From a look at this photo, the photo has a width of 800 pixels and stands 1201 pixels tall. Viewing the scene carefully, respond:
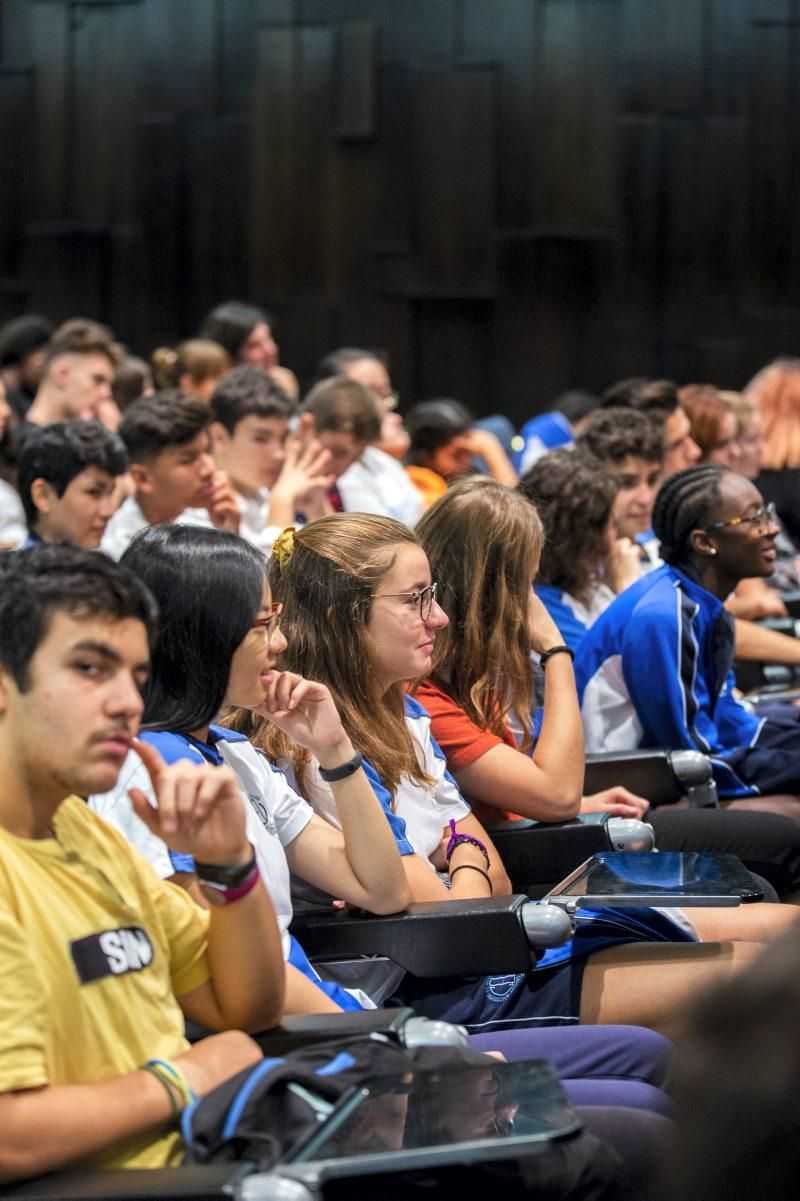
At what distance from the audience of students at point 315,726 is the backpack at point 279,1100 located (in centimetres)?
4

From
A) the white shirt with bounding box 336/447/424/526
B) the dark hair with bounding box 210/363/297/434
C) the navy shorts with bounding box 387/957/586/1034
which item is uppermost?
the dark hair with bounding box 210/363/297/434

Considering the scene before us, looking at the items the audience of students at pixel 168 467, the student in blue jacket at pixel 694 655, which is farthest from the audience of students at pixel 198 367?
the student in blue jacket at pixel 694 655

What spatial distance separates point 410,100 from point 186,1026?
5690 mm

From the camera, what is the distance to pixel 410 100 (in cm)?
661

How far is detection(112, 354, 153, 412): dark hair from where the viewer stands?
208 inches

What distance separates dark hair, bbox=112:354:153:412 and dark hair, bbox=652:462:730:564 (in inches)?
100

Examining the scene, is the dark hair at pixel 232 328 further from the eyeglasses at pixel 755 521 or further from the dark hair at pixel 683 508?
the eyeglasses at pixel 755 521

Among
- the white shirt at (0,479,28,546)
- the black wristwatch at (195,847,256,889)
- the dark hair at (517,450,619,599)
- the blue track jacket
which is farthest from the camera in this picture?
the white shirt at (0,479,28,546)

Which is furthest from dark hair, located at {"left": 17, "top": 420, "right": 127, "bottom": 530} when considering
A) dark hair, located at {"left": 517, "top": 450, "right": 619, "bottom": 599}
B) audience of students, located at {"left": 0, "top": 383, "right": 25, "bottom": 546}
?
dark hair, located at {"left": 517, "top": 450, "right": 619, "bottom": 599}

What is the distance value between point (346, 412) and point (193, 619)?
8.44 ft

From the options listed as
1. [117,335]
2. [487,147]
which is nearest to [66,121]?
[117,335]

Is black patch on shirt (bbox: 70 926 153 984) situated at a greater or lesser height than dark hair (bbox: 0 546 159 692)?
lesser

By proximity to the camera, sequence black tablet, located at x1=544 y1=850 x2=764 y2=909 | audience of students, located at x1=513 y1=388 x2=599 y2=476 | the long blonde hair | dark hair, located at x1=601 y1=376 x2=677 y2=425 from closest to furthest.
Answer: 1. black tablet, located at x1=544 y1=850 x2=764 y2=909
2. dark hair, located at x1=601 y1=376 x2=677 y2=425
3. the long blonde hair
4. audience of students, located at x1=513 y1=388 x2=599 y2=476

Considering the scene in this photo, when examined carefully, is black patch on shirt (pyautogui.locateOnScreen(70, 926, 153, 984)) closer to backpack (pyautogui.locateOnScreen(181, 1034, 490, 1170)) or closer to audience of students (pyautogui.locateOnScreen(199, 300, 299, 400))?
backpack (pyautogui.locateOnScreen(181, 1034, 490, 1170))
